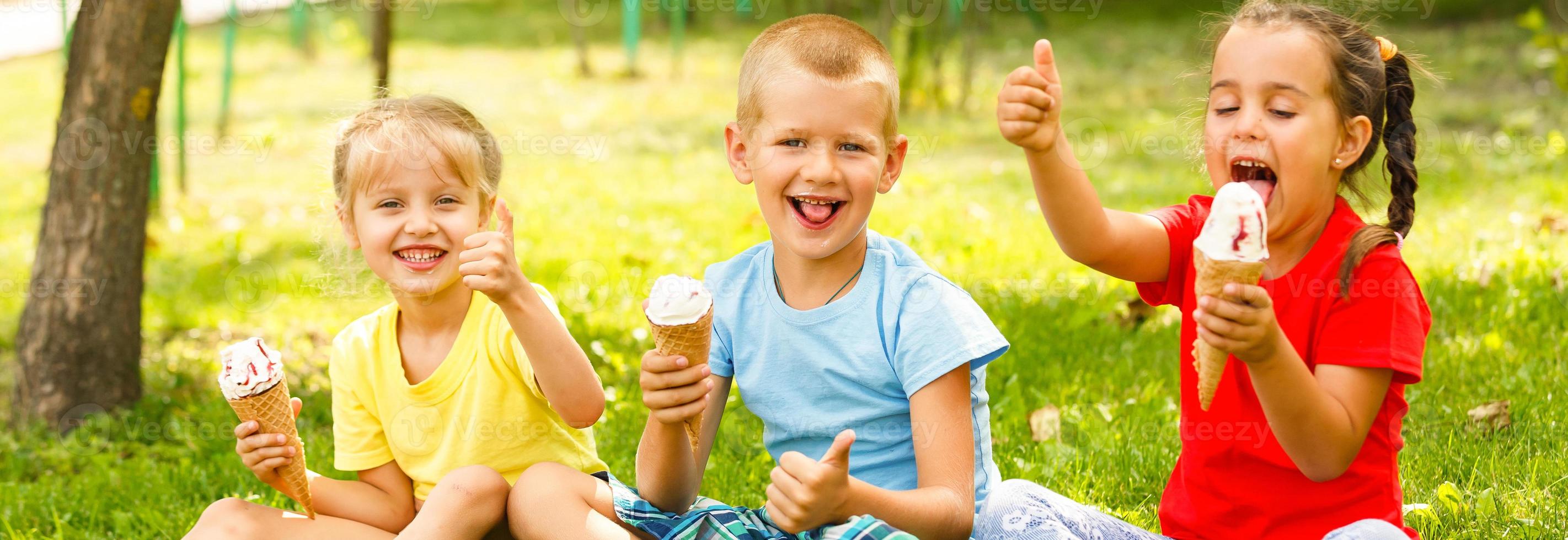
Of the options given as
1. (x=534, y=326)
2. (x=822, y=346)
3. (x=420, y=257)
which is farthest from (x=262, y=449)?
(x=822, y=346)

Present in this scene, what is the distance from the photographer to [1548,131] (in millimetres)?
8141

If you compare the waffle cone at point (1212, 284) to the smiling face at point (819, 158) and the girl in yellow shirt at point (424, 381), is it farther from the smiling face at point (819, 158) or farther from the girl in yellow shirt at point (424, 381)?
the girl in yellow shirt at point (424, 381)

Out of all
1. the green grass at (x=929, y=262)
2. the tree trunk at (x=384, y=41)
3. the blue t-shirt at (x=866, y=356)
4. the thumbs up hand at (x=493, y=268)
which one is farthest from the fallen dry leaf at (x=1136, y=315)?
the tree trunk at (x=384, y=41)

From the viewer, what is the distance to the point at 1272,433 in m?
2.32

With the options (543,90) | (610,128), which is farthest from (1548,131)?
(543,90)

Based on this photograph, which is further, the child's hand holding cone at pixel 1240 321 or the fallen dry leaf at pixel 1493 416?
the fallen dry leaf at pixel 1493 416

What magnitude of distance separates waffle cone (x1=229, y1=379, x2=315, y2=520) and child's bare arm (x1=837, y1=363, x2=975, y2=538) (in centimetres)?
122

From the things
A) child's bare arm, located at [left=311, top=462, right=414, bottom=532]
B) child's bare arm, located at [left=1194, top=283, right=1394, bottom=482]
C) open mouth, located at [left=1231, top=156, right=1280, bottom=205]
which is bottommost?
child's bare arm, located at [left=311, top=462, right=414, bottom=532]

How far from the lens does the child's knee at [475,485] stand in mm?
2646

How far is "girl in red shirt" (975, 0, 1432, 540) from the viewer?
2.18 m

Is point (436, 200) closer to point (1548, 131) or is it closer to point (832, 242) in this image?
A: point (832, 242)

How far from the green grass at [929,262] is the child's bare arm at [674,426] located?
64cm
